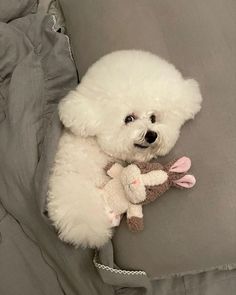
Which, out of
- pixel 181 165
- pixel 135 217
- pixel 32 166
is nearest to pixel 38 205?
pixel 32 166

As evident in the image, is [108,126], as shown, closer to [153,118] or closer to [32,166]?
[153,118]

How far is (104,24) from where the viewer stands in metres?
1.13

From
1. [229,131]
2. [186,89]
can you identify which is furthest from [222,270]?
[186,89]

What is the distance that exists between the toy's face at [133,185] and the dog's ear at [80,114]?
0.11 metres

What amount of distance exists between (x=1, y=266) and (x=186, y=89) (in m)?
Result: 0.63

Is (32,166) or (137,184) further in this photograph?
(32,166)

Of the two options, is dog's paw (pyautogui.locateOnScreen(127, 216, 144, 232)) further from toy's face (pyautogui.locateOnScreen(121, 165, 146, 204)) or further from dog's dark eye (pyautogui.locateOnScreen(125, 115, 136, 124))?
dog's dark eye (pyautogui.locateOnScreen(125, 115, 136, 124))

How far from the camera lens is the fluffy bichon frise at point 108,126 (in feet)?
2.64

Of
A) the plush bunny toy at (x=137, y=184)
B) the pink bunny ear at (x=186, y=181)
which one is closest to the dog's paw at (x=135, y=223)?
the plush bunny toy at (x=137, y=184)

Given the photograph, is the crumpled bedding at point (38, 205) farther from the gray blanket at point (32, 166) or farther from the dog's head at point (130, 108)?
the dog's head at point (130, 108)

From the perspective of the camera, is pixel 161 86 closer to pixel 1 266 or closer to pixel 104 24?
pixel 104 24

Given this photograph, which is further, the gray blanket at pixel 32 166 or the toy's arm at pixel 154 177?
the gray blanket at pixel 32 166

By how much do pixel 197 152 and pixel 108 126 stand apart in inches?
8.0

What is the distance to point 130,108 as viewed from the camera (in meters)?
0.81
